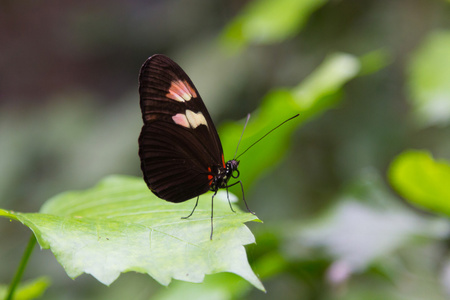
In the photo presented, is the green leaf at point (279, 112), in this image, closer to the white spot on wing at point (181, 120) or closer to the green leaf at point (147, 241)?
the white spot on wing at point (181, 120)

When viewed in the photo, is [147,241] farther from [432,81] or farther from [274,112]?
[432,81]

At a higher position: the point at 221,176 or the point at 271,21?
the point at 271,21

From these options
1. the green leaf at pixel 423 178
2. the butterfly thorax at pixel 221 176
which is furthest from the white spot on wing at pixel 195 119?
the green leaf at pixel 423 178

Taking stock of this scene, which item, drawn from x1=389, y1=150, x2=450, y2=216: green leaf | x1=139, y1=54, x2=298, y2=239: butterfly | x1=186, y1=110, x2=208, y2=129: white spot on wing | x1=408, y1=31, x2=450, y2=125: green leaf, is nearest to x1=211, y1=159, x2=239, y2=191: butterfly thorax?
x1=139, y1=54, x2=298, y2=239: butterfly

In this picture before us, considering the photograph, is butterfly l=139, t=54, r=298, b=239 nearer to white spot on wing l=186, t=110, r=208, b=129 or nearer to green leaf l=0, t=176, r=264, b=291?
white spot on wing l=186, t=110, r=208, b=129

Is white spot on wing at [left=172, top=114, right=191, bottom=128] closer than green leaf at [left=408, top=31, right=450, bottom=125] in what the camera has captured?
Yes

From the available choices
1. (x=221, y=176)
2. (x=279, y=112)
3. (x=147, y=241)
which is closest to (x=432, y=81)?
(x=279, y=112)

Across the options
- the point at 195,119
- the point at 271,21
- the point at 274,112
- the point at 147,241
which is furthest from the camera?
the point at 271,21
